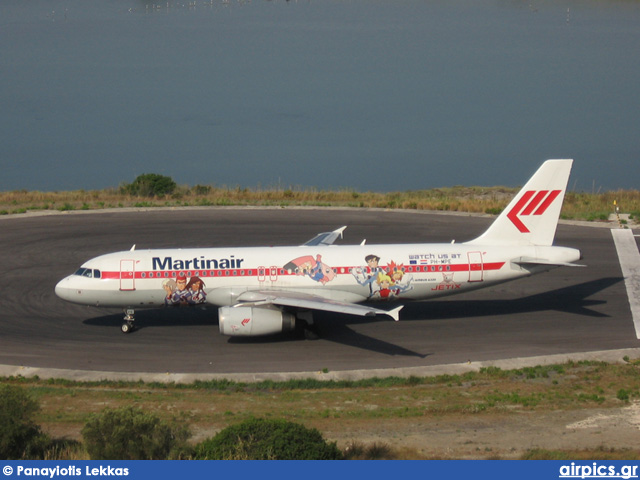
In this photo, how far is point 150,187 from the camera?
73125 mm

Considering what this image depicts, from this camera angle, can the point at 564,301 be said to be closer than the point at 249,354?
No

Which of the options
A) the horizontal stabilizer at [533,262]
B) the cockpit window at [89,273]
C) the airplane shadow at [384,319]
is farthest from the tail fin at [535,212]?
the cockpit window at [89,273]

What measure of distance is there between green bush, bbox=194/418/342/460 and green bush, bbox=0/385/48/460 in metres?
4.87

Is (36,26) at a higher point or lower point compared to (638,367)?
higher

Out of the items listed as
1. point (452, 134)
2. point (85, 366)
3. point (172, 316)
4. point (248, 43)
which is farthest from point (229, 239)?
point (248, 43)

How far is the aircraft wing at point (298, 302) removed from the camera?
1329 inches

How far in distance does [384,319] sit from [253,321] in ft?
26.4

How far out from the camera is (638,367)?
33.6 metres

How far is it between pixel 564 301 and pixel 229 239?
2223 cm

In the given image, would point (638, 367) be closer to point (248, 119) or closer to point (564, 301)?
point (564, 301)

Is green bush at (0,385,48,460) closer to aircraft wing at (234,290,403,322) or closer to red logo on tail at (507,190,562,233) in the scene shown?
aircraft wing at (234,290,403,322)

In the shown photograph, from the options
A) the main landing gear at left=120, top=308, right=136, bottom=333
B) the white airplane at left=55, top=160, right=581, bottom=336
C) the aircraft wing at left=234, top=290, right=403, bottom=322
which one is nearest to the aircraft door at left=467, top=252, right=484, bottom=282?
the white airplane at left=55, top=160, right=581, bottom=336

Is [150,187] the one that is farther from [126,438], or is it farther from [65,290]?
[126,438]

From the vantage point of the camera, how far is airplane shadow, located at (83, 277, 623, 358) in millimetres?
38188
